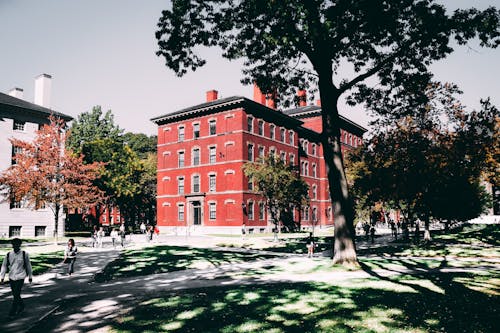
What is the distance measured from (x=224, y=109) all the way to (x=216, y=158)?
5808 millimetres

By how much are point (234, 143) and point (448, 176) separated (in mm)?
23390

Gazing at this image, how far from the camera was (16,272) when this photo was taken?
904 centimetres

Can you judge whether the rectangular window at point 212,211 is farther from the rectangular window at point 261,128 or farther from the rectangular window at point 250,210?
the rectangular window at point 261,128

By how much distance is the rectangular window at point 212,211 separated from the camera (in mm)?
45750

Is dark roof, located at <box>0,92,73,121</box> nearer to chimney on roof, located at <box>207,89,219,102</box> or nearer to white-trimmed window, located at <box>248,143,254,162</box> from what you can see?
chimney on roof, located at <box>207,89,219,102</box>

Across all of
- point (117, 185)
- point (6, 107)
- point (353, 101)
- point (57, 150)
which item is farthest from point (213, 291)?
point (117, 185)

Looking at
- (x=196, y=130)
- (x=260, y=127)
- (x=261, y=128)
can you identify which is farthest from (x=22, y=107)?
(x=261, y=128)

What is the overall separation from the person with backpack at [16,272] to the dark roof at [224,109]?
35970 millimetres

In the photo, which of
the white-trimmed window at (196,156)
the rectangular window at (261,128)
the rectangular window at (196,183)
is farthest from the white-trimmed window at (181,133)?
the rectangular window at (261,128)

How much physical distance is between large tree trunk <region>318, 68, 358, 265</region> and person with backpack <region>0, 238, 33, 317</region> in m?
10.8

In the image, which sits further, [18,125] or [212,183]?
[212,183]

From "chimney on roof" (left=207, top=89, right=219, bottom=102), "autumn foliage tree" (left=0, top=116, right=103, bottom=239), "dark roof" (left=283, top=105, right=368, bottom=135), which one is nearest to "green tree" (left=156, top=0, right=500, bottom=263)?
"autumn foliage tree" (left=0, top=116, right=103, bottom=239)

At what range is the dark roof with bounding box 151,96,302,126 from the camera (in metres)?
44.8

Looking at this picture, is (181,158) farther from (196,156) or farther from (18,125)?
(18,125)
